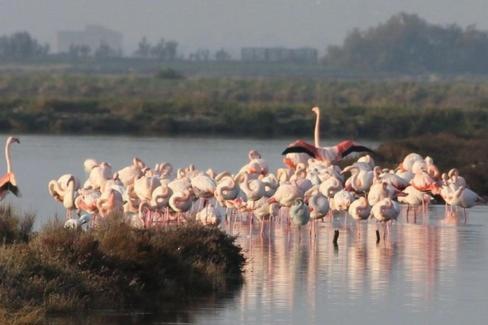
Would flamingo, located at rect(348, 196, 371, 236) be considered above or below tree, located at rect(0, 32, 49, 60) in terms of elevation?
below

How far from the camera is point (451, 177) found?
27750 mm

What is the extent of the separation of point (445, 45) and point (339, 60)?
40.3 ft

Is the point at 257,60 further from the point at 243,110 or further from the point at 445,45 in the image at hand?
the point at 243,110

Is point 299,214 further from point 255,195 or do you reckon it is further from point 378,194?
point 378,194

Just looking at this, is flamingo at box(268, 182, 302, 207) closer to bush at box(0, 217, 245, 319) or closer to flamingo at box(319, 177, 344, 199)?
flamingo at box(319, 177, 344, 199)

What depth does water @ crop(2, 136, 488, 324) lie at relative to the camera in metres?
16.3

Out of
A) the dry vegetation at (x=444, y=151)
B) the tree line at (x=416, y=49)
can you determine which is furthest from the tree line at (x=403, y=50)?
the dry vegetation at (x=444, y=151)

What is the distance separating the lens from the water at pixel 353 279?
16.3 m

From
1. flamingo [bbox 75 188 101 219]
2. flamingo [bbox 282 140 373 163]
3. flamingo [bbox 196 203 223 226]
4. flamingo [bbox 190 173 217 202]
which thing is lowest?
flamingo [bbox 196 203 223 226]

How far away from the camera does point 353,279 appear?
19.1m

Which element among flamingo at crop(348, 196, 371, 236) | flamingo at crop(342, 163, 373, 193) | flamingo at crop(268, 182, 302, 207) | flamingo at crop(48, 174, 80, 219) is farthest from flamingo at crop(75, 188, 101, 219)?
flamingo at crop(342, 163, 373, 193)

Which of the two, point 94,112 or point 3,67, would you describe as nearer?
point 94,112

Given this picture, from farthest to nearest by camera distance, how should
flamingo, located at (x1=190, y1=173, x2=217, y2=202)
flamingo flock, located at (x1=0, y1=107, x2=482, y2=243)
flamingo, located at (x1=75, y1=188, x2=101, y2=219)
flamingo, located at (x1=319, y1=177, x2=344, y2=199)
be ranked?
1. flamingo, located at (x1=319, y1=177, x2=344, y2=199)
2. flamingo, located at (x1=190, y1=173, x2=217, y2=202)
3. flamingo, located at (x1=75, y1=188, x2=101, y2=219)
4. flamingo flock, located at (x1=0, y1=107, x2=482, y2=243)

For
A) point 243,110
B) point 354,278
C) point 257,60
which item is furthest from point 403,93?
point 257,60
